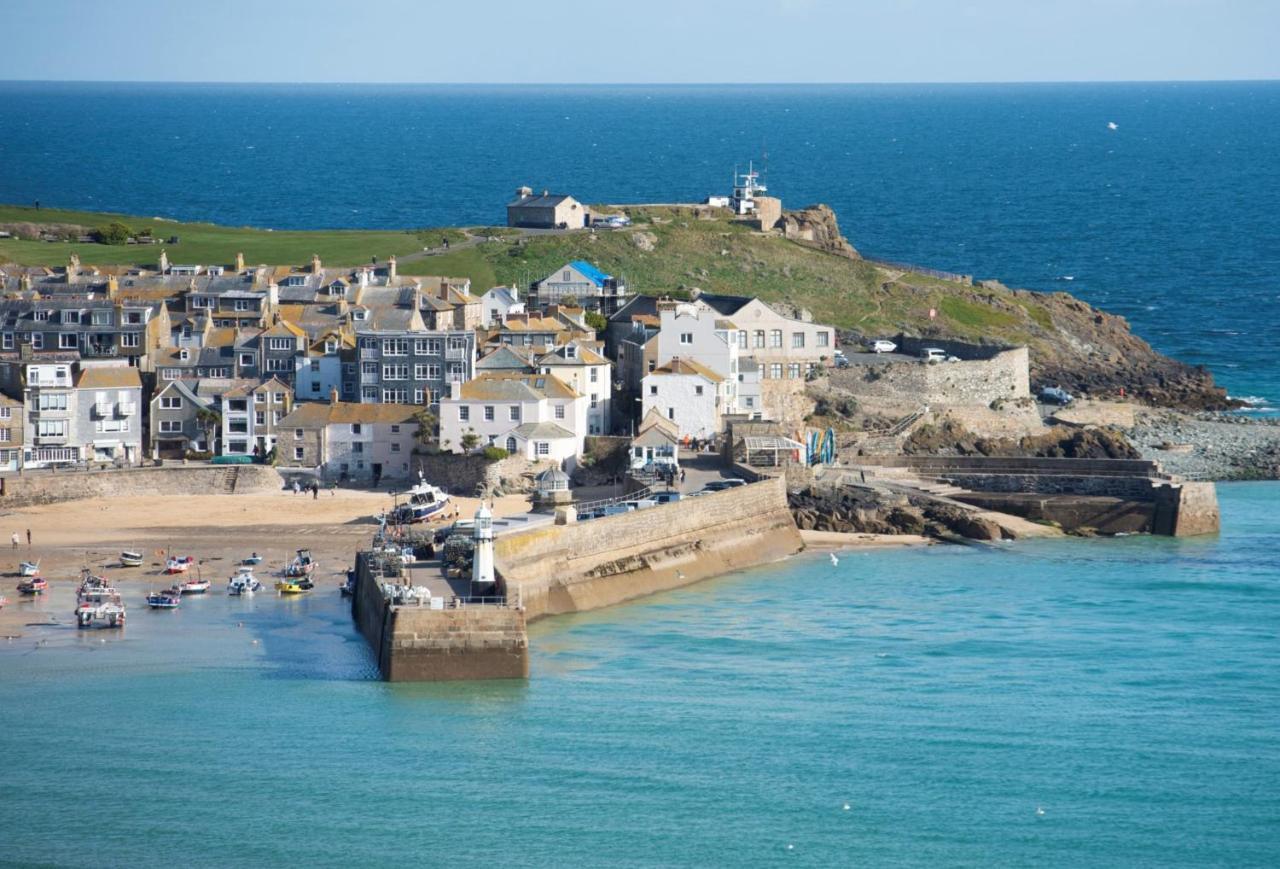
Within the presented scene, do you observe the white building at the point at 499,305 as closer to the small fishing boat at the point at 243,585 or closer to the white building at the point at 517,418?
the white building at the point at 517,418

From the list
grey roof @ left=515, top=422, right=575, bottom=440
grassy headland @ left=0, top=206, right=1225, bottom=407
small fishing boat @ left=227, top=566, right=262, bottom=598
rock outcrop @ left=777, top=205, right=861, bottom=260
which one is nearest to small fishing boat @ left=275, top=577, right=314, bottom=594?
small fishing boat @ left=227, top=566, right=262, bottom=598

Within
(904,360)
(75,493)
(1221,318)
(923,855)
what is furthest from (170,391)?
(1221,318)

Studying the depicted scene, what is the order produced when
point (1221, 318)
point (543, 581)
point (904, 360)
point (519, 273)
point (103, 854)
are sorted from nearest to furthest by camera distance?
point (103, 854)
point (543, 581)
point (904, 360)
point (519, 273)
point (1221, 318)

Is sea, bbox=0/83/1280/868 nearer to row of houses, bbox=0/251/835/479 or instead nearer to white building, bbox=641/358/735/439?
white building, bbox=641/358/735/439

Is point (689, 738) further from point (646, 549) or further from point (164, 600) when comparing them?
point (164, 600)

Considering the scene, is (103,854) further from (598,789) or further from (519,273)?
(519,273)

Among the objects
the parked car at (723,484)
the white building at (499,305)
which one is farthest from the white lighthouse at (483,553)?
the white building at (499,305)
